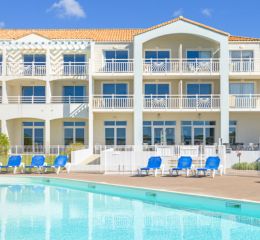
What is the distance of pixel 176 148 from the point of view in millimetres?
22875

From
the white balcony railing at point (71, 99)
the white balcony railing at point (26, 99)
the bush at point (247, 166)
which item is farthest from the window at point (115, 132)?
the bush at point (247, 166)

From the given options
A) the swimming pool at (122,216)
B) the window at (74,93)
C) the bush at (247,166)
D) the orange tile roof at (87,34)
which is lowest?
the swimming pool at (122,216)

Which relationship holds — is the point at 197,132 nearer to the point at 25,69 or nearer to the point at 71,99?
the point at 71,99

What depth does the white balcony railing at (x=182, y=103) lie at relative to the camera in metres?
29.9

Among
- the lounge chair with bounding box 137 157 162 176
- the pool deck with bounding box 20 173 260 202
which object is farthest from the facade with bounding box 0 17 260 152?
the pool deck with bounding box 20 173 260 202

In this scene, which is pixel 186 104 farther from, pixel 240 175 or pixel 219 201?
pixel 219 201

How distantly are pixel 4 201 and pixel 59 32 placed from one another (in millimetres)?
23052

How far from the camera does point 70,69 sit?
31.7 metres

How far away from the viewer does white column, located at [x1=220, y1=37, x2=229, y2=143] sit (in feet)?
96.3

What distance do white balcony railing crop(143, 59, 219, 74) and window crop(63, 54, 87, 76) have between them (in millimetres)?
4860

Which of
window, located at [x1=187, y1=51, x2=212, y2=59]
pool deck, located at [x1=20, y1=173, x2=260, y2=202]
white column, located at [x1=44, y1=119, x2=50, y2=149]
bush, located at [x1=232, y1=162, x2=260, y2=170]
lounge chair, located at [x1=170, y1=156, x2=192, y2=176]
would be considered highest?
window, located at [x1=187, y1=51, x2=212, y2=59]

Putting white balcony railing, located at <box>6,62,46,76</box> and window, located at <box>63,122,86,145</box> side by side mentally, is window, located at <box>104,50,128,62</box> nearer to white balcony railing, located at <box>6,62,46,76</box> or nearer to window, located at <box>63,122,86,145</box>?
white balcony railing, located at <box>6,62,46,76</box>

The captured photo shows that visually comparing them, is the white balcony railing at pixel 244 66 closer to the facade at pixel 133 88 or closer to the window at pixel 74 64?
the facade at pixel 133 88

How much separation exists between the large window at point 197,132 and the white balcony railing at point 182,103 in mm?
1917
